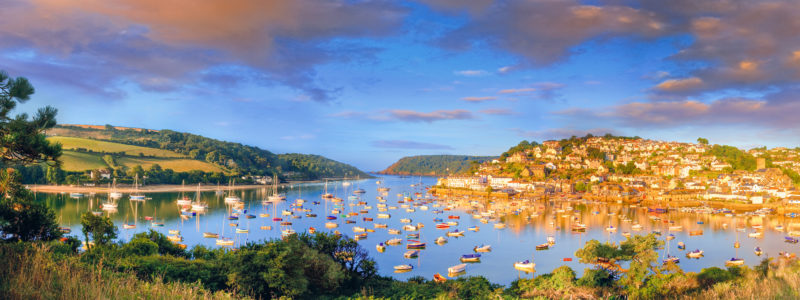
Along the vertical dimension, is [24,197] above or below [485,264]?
above

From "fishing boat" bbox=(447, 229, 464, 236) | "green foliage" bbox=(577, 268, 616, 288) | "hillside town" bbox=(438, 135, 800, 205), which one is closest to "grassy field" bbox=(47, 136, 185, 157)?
"hillside town" bbox=(438, 135, 800, 205)

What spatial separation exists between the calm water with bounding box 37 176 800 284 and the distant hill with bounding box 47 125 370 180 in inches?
752

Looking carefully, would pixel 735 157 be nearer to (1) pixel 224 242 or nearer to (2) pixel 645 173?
(2) pixel 645 173

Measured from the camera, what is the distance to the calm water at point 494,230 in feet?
66.9

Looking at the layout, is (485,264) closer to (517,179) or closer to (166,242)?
(166,242)

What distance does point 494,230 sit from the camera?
2928cm

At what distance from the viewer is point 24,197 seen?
34.2 feet

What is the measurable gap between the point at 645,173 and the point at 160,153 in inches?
3176

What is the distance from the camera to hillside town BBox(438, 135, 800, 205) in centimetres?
4622

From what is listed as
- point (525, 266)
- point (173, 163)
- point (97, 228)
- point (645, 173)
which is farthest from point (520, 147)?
point (97, 228)

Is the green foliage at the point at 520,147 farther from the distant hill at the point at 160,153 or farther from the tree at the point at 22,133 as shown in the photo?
the tree at the point at 22,133

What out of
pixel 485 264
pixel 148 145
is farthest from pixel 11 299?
pixel 148 145

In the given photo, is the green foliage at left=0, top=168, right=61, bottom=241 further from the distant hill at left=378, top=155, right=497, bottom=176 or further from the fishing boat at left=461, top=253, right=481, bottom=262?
→ the distant hill at left=378, top=155, right=497, bottom=176

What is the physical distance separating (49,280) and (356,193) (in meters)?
58.2
